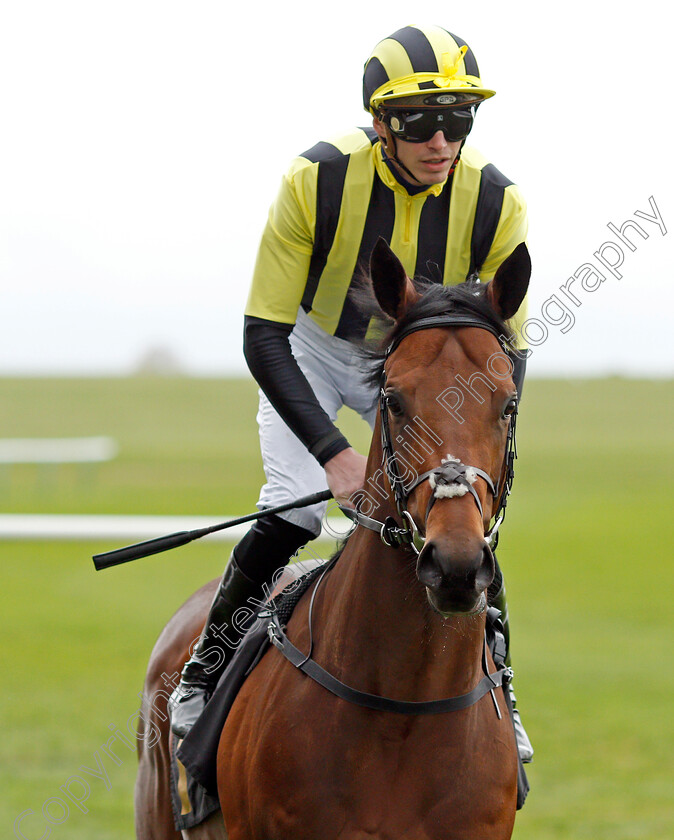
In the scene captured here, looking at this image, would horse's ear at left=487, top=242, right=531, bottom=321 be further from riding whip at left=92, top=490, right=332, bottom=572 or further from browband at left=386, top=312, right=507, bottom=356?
riding whip at left=92, top=490, right=332, bottom=572

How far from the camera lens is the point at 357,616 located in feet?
10.3

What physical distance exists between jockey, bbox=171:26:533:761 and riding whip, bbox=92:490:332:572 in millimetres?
141

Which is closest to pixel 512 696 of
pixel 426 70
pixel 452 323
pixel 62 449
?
pixel 452 323

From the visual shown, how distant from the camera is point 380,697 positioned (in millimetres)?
3057

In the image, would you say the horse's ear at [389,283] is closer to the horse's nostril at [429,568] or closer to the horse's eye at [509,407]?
the horse's eye at [509,407]

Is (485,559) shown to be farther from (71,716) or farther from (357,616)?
(71,716)

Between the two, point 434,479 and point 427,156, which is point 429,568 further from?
point 427,156

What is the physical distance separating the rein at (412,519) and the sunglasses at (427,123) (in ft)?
2.68

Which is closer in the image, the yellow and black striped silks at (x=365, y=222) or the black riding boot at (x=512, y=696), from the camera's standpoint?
the black riding boot at (x=512, y=696)

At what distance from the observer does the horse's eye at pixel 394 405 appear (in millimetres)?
2854

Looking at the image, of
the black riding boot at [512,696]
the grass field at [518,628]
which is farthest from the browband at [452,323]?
the grass field at [518,628]

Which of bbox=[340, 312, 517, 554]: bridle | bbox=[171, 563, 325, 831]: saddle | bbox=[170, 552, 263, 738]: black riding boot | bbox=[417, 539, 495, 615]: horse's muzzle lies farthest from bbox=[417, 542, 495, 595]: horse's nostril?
bbox=[170, 552, 263, 738]: black riding boot

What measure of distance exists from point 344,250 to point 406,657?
4.95ft

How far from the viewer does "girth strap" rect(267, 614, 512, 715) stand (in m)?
3.04
